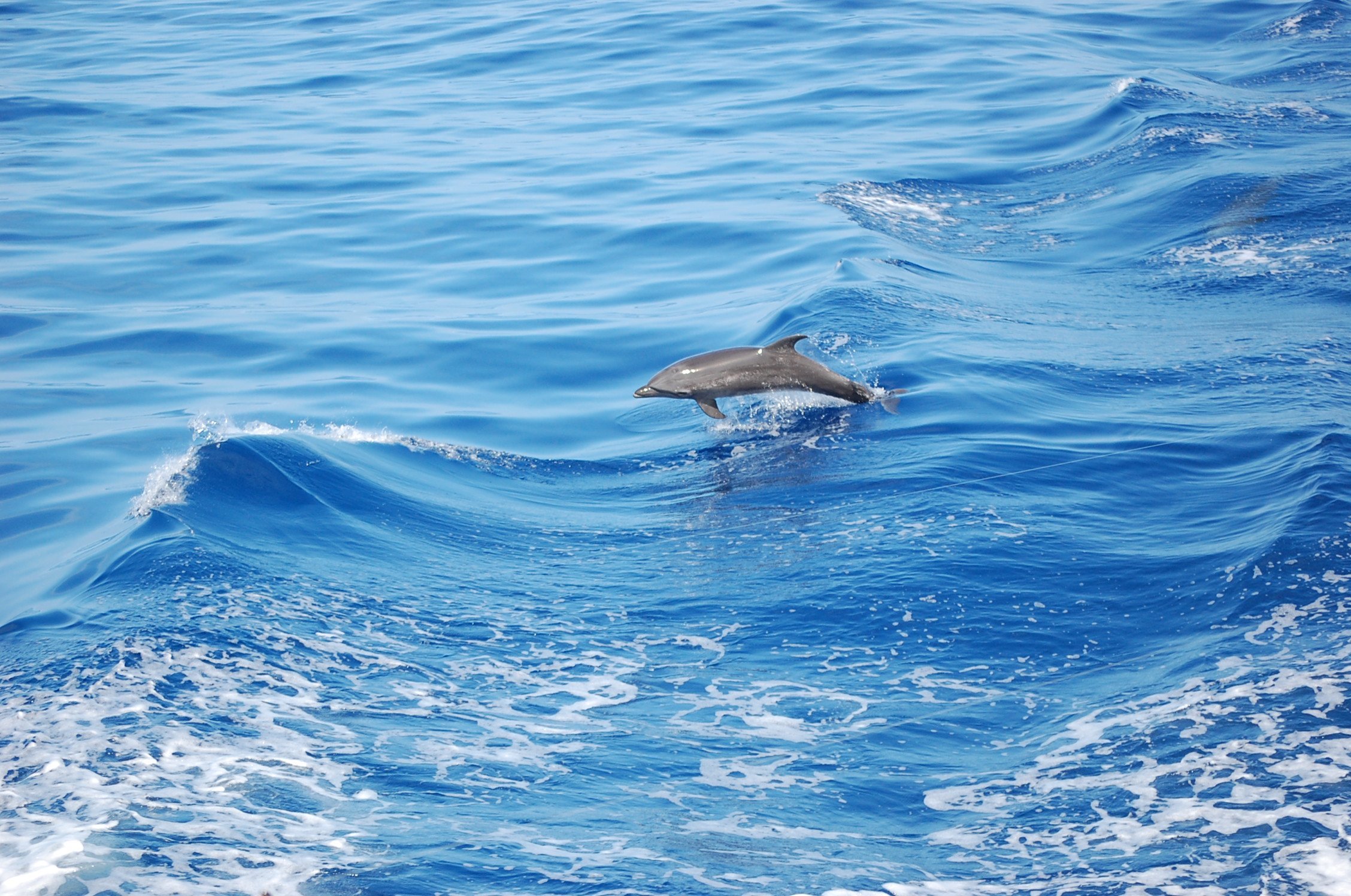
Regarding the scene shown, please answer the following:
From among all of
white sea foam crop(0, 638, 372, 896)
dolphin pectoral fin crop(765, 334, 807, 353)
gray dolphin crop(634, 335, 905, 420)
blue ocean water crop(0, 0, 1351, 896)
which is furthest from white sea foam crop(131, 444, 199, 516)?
dolphin pectoral fin crop(765, 334, 807, 353)

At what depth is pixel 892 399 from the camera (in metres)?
12.5

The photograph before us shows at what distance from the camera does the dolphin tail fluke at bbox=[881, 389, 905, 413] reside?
1224cm

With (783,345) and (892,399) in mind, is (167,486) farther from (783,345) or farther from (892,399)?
(892,399)

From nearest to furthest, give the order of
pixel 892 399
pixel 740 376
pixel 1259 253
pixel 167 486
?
pixel 167 486
pixel 740 376
pixel 892 399
pixel 1259 253

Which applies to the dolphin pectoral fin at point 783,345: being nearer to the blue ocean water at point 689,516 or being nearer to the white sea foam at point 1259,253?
the blue ocean water at point 689,516

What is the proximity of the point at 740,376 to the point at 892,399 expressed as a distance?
169 centimetres

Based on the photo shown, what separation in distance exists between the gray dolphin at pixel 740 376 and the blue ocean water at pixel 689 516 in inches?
21.6

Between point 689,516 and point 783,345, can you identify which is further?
point 783,345

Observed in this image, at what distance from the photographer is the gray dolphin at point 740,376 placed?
38.5ft

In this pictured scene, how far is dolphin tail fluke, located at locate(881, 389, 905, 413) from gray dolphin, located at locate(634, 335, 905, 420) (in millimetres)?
68

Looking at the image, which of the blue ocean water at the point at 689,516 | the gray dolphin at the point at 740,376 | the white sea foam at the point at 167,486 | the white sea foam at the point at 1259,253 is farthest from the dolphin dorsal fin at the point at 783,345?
the white sea foam at the point at 1259,253

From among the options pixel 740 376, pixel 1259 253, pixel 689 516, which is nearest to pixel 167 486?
pixel 689 516

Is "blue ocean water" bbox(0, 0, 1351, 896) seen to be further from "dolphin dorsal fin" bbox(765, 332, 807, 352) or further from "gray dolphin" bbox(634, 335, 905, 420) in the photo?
"dolphin dorsal fin" bbox(765, 332, 807, 352)

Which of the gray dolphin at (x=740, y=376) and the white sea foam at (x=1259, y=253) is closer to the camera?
the gray dolphin at (x=740, y=376)
